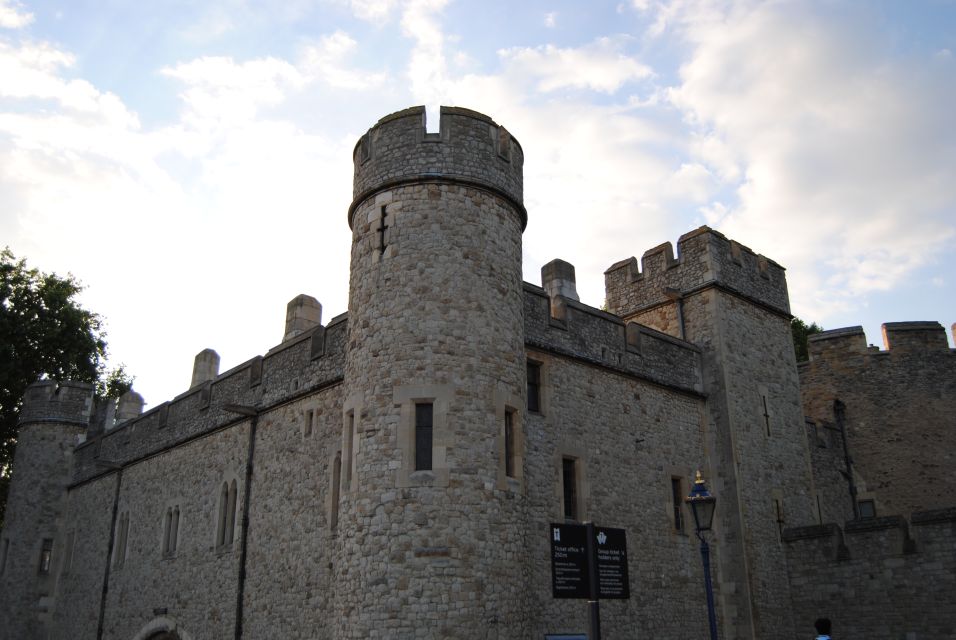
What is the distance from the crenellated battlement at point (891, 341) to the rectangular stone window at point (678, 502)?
33.3 feet

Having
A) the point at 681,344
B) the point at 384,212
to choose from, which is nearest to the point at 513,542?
the point at 384,212

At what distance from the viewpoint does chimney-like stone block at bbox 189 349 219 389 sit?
77.3 feet

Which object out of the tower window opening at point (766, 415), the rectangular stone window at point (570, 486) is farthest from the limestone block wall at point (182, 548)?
the tower window opening at point (766, 415)

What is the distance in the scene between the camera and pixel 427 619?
1055cm

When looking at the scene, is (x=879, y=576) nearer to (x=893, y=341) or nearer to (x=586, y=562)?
(x=586, y=562)

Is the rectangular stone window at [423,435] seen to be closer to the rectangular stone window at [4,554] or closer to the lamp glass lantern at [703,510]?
the lamp glass lantern at [703,510]

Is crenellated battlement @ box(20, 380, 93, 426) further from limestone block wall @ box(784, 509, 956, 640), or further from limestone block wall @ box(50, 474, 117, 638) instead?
limestone block wall @ box(784, 509, 956, 640)

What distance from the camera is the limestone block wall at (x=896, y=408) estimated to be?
71.2ft

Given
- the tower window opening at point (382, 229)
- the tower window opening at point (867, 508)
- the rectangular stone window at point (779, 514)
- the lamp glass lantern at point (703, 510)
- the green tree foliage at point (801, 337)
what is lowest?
the lamp glass lantern at point (703, 510)

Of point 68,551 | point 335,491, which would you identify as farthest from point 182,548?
point 68,551

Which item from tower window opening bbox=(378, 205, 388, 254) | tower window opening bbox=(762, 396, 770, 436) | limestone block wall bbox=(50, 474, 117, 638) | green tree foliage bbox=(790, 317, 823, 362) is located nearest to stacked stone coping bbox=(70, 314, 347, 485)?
limestone block wall bbox=(50, 474, 117, 638)

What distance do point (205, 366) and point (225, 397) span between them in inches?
220

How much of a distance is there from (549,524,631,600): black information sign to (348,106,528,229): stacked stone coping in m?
5.73

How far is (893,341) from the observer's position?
76.3ft
